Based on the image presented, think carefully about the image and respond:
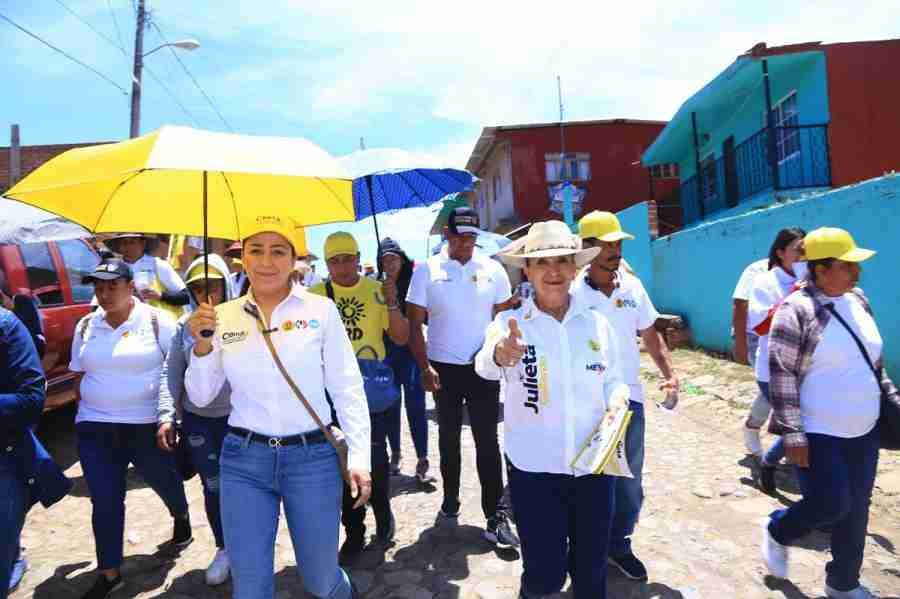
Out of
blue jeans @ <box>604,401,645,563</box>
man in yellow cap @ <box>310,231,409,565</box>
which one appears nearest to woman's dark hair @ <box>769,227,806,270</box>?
blue jeans @ <box>604,401,645,563</box>

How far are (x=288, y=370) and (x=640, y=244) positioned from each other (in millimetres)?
13864

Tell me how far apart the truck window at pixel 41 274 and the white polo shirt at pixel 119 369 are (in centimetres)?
259

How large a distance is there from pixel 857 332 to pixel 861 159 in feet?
38.0

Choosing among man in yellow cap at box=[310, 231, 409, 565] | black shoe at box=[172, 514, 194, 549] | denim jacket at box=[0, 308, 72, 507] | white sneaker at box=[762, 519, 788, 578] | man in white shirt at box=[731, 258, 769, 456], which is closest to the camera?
denim jacket at box=[0, 308, 72, 507]

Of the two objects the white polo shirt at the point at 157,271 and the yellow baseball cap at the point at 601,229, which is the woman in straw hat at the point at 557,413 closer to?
the yellow baseball cap at the point at 601,229

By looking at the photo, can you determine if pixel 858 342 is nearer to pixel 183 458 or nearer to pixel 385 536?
pixel 385 536

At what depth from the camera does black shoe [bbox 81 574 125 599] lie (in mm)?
3463

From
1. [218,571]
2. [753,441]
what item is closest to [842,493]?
[753,441]

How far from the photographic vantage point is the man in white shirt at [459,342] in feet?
13.4

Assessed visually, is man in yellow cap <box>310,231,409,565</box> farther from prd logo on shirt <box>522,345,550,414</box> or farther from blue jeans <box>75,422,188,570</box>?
prd logo on shirt <box>522,345,550,414</box>

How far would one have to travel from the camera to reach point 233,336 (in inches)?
102

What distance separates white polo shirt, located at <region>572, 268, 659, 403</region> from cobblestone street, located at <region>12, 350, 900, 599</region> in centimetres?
109

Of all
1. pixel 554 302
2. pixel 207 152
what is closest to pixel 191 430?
pixel 207 152

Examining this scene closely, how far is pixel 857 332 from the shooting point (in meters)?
3.14
